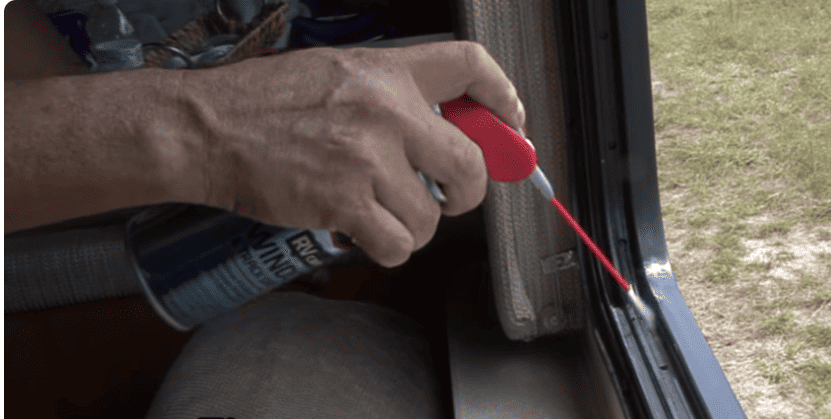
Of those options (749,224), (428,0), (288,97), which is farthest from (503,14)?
(749,224)

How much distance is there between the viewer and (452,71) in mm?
779

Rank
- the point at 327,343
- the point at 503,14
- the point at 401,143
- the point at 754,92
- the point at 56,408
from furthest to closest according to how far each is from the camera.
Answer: the point at 754,92, the point at 56,408, the point at 327,343, the point at 503,14, the point at 401,143

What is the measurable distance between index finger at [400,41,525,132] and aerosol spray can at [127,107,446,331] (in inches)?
14.9

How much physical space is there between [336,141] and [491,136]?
0.22 m

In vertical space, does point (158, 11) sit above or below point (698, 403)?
above

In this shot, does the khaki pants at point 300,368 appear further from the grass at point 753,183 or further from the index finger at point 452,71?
the grass at point 753,183

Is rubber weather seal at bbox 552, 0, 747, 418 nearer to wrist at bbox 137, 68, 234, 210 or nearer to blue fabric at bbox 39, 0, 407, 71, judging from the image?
blue fabric at bbox 39, 0, 407, 71

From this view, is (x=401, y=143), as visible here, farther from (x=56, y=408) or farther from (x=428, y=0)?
(x=56, y=408)

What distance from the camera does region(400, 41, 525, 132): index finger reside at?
768 millimetres

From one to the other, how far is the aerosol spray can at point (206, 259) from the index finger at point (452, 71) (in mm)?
379

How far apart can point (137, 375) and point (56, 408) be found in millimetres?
196

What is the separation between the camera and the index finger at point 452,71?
768 millimetres

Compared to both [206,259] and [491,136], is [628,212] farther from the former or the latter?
[206,259]

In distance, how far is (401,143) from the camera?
727 millimetres
